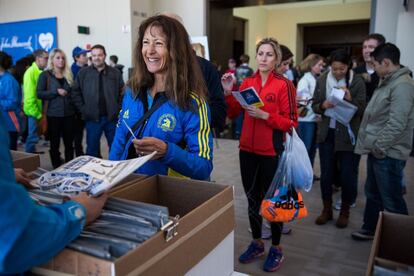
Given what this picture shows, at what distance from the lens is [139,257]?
0.69 m

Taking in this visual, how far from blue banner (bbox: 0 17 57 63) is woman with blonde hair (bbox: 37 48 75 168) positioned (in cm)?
525

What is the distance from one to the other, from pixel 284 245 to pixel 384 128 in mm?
1139

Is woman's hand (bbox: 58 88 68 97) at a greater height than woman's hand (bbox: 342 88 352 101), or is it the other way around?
woman's hand (bbox: 342 88 352 101)

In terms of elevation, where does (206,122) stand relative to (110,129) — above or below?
above

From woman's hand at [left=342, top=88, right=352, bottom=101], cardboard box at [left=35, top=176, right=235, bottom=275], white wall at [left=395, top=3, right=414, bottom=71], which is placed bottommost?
cardboard box at [left=35, top=176, right=235, bottom=275]

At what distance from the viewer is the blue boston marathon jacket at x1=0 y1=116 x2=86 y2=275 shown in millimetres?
607

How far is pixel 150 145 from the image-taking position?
4.40ft

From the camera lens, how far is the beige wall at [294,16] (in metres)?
12.0

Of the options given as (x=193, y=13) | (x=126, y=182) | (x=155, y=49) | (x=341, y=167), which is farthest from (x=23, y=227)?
(x=193, y=13)

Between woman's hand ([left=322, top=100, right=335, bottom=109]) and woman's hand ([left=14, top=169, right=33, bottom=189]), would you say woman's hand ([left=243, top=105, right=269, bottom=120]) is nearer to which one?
woman's hand ([left=322, top=100, right=335, bottom=109])

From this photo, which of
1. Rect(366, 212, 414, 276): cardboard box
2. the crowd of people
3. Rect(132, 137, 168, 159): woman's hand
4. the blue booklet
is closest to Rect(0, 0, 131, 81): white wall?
the crowd of people

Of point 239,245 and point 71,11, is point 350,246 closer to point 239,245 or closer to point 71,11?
point 239,245

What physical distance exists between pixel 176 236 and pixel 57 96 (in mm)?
4118

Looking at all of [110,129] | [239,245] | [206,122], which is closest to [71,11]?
[110,129]
